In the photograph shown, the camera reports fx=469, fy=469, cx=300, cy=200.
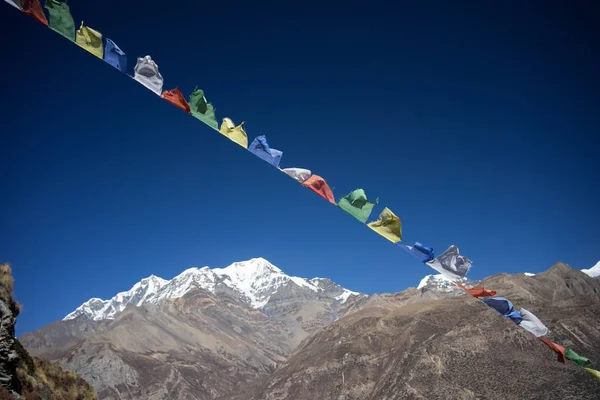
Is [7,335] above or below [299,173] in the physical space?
below

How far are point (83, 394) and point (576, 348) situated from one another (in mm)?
88566

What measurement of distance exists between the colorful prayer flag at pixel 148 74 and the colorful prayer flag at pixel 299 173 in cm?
376

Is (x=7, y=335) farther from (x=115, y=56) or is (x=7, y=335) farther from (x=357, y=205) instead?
(x=357, y=205)

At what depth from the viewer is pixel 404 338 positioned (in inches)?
4250

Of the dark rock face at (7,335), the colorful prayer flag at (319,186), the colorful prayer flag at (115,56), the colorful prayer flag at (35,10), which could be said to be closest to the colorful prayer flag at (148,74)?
the colorful prayer flag at (115,56)

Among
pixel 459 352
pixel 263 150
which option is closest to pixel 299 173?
pixel 263 150

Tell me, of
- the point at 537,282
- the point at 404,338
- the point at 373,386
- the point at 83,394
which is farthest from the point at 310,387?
the point at 83,394

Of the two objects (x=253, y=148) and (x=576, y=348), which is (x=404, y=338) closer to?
(x=576, y=348)

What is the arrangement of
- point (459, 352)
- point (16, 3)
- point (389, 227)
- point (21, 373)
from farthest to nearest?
point (459, 352)
point (21, 373)
point (389, 227)
point (16, 3)

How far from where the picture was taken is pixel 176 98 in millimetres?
11688

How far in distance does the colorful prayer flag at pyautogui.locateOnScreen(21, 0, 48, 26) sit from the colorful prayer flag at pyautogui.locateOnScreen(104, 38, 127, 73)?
4.72ft

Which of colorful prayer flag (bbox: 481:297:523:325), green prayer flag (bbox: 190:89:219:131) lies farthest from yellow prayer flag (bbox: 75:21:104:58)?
colorful prayer flag (bbox: 481:297:523:325)

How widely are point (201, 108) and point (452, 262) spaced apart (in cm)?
721

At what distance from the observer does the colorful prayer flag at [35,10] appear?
35.5 feet
